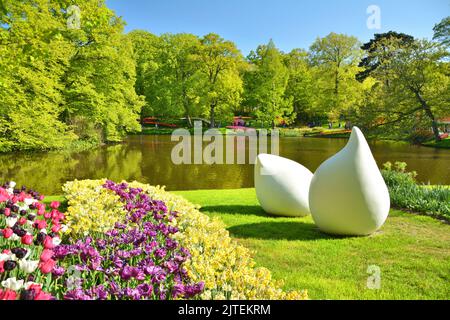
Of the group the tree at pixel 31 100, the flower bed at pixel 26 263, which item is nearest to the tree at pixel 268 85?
the tree at pixel 31 100

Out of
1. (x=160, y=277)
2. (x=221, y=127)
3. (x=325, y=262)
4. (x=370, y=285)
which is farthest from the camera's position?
(x=221, y=127)

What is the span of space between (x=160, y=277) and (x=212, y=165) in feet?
61.7

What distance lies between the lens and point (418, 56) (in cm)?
2770

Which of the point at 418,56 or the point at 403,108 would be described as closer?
the point at 403,108

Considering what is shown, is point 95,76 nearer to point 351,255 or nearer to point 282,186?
point 282,186

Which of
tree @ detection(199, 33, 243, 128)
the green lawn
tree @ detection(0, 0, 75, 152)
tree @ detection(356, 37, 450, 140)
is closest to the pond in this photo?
tree @ detection(0, 0, 75, 152)

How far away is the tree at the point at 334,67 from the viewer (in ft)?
161

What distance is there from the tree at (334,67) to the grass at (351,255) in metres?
42.1

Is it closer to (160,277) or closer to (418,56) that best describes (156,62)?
(418,56)

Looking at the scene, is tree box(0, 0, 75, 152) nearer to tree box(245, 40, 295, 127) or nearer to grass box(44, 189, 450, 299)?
grass box(44, 189, 450, 299)

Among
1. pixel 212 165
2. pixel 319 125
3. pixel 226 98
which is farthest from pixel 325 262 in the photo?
pixel 319 125

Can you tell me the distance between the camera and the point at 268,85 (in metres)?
48.4

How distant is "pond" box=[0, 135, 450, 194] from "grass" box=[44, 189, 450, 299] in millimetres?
8278
